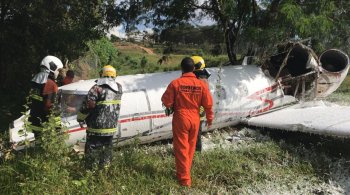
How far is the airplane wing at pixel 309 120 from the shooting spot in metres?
8.90

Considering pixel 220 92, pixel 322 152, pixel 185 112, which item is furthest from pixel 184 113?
pixel 322 152

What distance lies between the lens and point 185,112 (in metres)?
6.55

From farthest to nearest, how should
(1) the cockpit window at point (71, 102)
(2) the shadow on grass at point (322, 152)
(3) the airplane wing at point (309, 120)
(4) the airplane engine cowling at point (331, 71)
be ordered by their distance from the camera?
1. (4) the airplane engine cowling at point (331, 71)
2. (3) the airplane wing at point (309, 120)
3. (1) the cockpit window at point (71, 102)
4. (2) the shadow on grass at point (322, 152)

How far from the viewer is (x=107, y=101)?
661cm

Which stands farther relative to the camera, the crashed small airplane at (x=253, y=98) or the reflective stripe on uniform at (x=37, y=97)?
the crashed small airplane at (x=253, y=98)

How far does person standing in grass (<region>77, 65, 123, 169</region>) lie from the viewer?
259 inches

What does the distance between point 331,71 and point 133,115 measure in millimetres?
7067

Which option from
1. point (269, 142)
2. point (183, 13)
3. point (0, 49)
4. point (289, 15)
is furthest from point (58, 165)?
point (0, 49)

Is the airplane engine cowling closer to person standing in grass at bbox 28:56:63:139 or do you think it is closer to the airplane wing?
the airplane wing

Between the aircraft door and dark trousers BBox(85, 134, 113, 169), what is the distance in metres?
1.61

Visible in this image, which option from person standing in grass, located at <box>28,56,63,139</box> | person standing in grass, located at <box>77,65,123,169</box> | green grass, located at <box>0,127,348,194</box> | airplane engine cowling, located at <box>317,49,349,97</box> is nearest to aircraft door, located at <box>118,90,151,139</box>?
green grass, located at <box>0,127,348,194</box>

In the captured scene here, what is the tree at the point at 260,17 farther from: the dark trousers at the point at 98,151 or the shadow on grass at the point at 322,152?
the dark trousers at the point at 98,151

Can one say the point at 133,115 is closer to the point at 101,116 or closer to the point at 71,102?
the point at 71,102

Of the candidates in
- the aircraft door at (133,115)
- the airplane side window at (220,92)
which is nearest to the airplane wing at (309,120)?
the airplane side window at (220,92)
